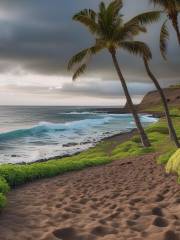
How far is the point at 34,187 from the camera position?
1248 centimetres

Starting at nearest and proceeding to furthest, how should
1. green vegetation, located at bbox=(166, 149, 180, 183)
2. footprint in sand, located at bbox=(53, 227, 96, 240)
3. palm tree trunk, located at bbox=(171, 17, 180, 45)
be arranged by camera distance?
footprint in sand, located at bbox=(53, 227, 96, 240) < green vegetation, located at bbox=(166, 149, 180, 183) < palm tree trunk, located at bbox=(171, 17, 180, 45)

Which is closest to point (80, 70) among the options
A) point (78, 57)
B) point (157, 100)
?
point (78, 57)

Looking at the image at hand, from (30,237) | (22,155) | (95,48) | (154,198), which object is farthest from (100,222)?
(22,155)

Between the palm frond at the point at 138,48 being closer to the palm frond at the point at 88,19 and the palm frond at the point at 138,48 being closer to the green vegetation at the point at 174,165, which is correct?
the palm frond at the point at 88,19

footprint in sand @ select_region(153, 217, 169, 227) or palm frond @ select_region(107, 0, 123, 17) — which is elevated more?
palm frond @ select_region(107, 0, 123, 17)

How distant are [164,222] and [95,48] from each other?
18.7m

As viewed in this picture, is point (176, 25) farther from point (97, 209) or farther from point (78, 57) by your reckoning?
point (97, 209)

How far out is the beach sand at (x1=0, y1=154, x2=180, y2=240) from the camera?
21.8 feet

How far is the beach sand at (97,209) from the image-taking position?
6.65 meters

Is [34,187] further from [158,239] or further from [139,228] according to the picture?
[158,239]

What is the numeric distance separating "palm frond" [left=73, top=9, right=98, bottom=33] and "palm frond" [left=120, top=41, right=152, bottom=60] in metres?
1.99

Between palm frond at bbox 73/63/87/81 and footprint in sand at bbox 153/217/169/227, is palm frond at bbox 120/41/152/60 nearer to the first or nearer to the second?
palm frond at bbox 73/63/87/81

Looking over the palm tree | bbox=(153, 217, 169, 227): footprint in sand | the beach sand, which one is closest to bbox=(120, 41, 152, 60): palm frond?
the palm tree

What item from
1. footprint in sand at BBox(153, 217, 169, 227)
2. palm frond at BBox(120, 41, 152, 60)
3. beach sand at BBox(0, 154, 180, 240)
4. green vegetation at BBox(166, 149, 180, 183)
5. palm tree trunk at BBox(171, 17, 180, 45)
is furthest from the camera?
palm frond at BBox(120, 41, 152, 60)
